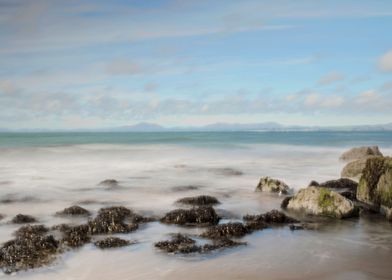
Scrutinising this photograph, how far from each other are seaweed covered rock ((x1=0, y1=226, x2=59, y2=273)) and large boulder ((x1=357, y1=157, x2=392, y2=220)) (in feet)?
28.2

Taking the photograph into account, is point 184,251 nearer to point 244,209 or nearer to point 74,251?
point 74,251

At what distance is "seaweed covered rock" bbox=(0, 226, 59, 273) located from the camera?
855 cm

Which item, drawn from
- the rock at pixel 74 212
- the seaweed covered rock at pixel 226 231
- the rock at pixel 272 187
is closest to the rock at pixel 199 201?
the rock at pixel 272 187

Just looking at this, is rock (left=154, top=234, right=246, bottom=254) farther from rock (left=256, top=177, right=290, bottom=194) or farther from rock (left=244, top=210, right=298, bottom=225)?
rock (left=256, top=177, right=290, bottom=194)

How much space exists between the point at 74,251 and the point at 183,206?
18.2 feet

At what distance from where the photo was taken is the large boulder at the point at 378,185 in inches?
517

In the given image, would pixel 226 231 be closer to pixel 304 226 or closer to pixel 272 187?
pixel 304 226

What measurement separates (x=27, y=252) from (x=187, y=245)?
10.3ft

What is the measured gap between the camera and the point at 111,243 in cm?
992

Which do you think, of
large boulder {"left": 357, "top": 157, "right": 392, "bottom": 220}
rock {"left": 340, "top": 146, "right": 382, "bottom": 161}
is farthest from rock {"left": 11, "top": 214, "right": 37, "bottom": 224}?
rock {"left": 340, "top": 146, "right": 382, "bottom": 161}

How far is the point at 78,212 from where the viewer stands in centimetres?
Result: 1344

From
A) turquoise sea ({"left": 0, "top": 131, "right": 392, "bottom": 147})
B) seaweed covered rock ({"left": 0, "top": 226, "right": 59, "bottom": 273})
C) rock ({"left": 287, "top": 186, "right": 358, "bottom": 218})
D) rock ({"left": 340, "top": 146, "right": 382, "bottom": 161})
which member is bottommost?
seaweed covered rock ({"left": 0, "top": 226, "right": 59, "bottom": 273})

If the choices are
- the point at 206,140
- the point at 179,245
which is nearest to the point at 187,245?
the point at 179,245

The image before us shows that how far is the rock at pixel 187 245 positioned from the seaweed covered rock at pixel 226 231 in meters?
0.38
